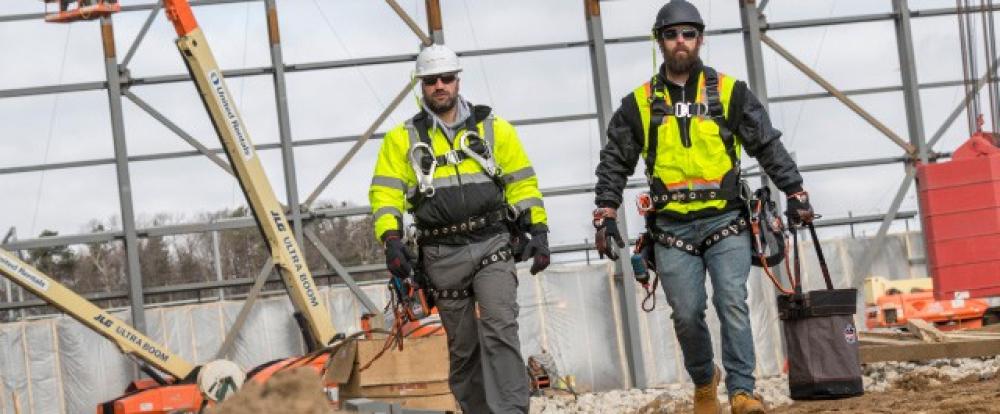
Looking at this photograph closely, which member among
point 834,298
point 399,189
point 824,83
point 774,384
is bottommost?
point 774,384

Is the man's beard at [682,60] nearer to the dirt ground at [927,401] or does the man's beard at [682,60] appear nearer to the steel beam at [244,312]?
the dirt ground at [927,401]

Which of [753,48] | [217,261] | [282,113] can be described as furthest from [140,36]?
[753,48]

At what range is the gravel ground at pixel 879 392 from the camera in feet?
30.8

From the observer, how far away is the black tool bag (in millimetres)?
7727

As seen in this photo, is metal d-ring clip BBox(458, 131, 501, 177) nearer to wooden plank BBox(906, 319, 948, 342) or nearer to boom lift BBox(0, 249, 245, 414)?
wooden plank BBox(906, 319, 948, 342)

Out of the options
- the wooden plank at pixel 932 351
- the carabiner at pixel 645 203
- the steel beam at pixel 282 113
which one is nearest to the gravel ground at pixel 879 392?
the wooden plank at pixel 932 351

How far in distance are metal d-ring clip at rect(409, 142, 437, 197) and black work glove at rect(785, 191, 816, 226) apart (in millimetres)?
1632

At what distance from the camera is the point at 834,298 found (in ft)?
25.6

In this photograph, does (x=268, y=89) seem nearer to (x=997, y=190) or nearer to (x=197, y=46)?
(x=197, y=46)

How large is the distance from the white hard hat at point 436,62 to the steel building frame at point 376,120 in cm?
1023

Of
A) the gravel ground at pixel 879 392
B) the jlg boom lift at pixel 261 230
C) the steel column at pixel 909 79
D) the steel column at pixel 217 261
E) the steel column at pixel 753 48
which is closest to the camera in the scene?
the gravel ground at pixel 879 392

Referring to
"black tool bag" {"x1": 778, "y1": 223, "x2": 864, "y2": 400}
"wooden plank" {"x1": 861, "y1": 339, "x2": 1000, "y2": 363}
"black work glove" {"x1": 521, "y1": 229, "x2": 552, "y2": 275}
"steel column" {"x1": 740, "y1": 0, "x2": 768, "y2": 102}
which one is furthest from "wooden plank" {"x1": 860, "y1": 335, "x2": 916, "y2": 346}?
"black work glove" {"x1": 521, "y1": 229, "x2": 552, "y2": 275}

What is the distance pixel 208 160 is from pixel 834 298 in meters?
11.5

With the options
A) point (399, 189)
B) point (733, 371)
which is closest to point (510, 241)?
point (399, 189)
